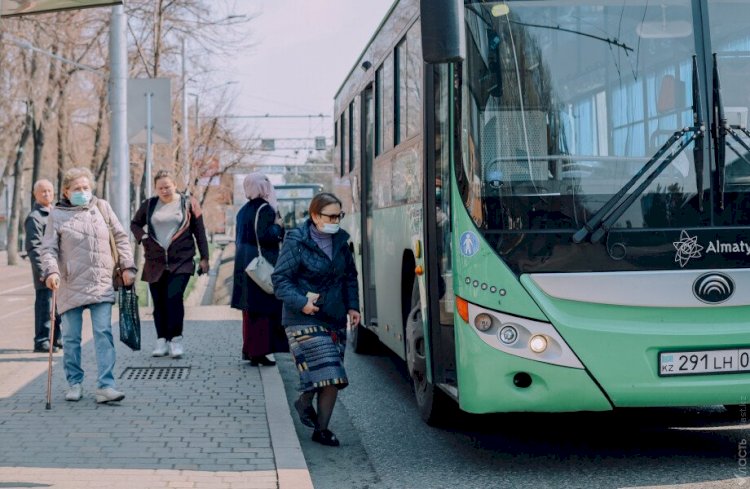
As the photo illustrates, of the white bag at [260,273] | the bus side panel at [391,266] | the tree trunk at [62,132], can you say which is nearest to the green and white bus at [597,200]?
the bus side panel at [391,266]

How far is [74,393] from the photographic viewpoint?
8.45 m

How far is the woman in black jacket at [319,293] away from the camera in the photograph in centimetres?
709

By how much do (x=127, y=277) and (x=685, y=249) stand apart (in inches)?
166

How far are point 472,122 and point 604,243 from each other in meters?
0.99

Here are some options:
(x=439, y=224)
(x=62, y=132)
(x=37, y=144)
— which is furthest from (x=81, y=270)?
(x=62, y=132)

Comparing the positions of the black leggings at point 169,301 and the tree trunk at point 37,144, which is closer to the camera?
the black leggings at point 169,301

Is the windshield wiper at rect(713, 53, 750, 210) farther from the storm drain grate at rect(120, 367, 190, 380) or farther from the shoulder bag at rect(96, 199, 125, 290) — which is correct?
the storm drain grate at rect(120, 367, 190, 380)

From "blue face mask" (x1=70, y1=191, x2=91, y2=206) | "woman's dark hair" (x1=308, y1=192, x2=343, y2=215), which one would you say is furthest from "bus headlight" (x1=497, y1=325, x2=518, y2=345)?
"blue face mask" (x1=70, y1=191, x2=91, y2=206)

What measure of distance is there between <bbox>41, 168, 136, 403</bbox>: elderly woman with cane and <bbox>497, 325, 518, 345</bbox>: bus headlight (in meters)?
3.35

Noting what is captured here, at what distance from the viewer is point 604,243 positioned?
6008 mm

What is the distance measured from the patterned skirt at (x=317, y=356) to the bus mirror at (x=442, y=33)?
2030mm

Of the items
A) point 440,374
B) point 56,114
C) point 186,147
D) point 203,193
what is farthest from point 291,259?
point 203,193

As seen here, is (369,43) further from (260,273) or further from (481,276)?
(481,276)

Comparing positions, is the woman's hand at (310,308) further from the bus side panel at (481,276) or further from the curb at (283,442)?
the bus side panel at (481,276)
